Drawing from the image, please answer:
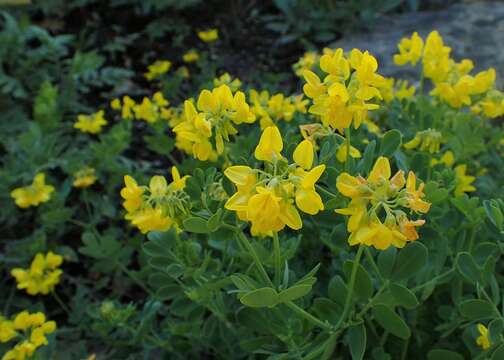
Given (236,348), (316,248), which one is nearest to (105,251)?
(236,348)

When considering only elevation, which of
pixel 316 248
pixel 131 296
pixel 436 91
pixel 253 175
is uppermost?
pixel 253 175

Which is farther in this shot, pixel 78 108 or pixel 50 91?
pixel 78 108

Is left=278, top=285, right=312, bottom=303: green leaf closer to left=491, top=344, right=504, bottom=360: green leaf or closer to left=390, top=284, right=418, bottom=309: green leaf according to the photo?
left=390, top=284, right=418, bottom=309: green leaf

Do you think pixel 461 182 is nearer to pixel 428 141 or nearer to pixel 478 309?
pixel 428 141

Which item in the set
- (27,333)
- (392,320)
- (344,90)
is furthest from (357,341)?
(27,333)

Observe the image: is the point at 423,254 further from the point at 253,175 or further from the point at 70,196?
the point at 70,196

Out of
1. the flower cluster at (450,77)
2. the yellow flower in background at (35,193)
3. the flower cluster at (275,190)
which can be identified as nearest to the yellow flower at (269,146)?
the flower cluster at (275,190)
